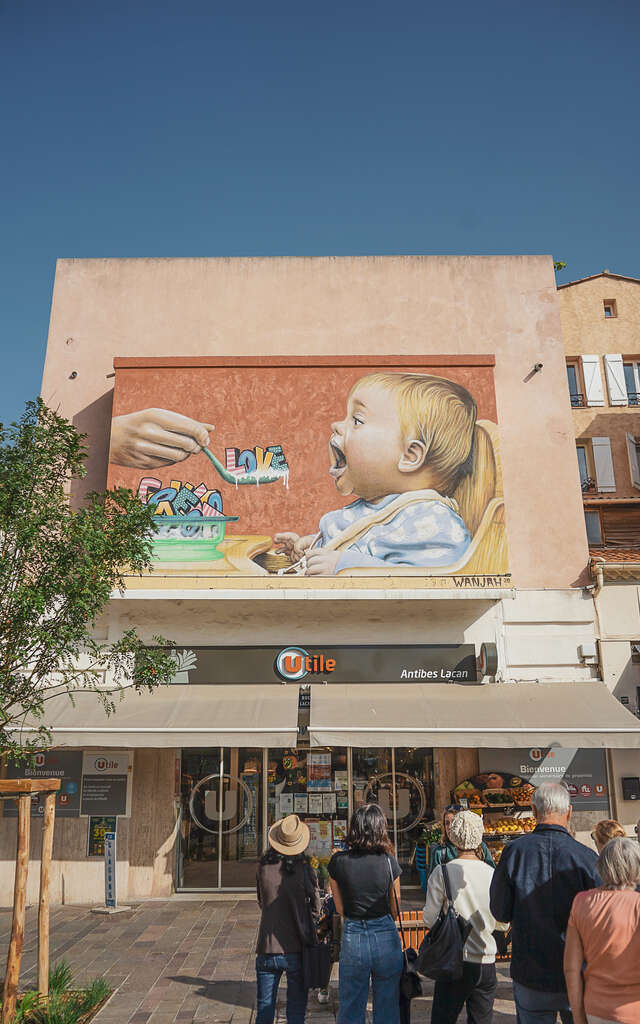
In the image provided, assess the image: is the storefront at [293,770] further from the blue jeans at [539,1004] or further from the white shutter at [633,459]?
the blue jeans at [539,1004]

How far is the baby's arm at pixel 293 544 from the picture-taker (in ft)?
42.9

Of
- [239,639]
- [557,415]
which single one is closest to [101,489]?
[239,639]

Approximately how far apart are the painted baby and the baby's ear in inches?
0.7

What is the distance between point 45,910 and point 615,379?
15.7m

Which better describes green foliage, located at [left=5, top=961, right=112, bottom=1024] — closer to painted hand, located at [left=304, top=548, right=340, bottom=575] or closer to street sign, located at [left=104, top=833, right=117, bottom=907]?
street sign, located at [left=104, top=833, right=117, bottom=907]

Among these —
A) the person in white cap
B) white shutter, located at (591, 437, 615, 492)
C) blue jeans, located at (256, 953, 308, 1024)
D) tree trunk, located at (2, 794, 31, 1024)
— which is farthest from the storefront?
the person in white cap

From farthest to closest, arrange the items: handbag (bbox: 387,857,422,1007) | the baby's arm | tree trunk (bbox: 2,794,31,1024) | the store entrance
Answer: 1. the baby's arm
2. the store entrance
3. tree trunk (bbox: 2,794,31,1024)
4. handbag (bbox: 387,857,422,1007)

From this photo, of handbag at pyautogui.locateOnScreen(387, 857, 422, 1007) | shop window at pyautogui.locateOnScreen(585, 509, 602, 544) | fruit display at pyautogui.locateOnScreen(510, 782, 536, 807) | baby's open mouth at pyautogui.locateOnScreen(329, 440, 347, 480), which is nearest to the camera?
handbag at pyautogui.locateOnScreen(387, 857, 422, 1007)

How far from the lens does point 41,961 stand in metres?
7.00

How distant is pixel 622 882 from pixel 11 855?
1146cm

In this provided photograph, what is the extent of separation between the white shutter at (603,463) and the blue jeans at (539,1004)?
46.4 feet

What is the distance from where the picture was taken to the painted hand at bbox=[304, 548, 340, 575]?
1291cm

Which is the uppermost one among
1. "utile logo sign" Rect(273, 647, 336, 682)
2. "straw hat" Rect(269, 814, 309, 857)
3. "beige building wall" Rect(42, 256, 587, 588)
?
"beige building wall" Rect(42, 256, 587, 588)

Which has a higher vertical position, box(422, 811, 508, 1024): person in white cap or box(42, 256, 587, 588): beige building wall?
box(42, 256, 587, 588): beige building wall
